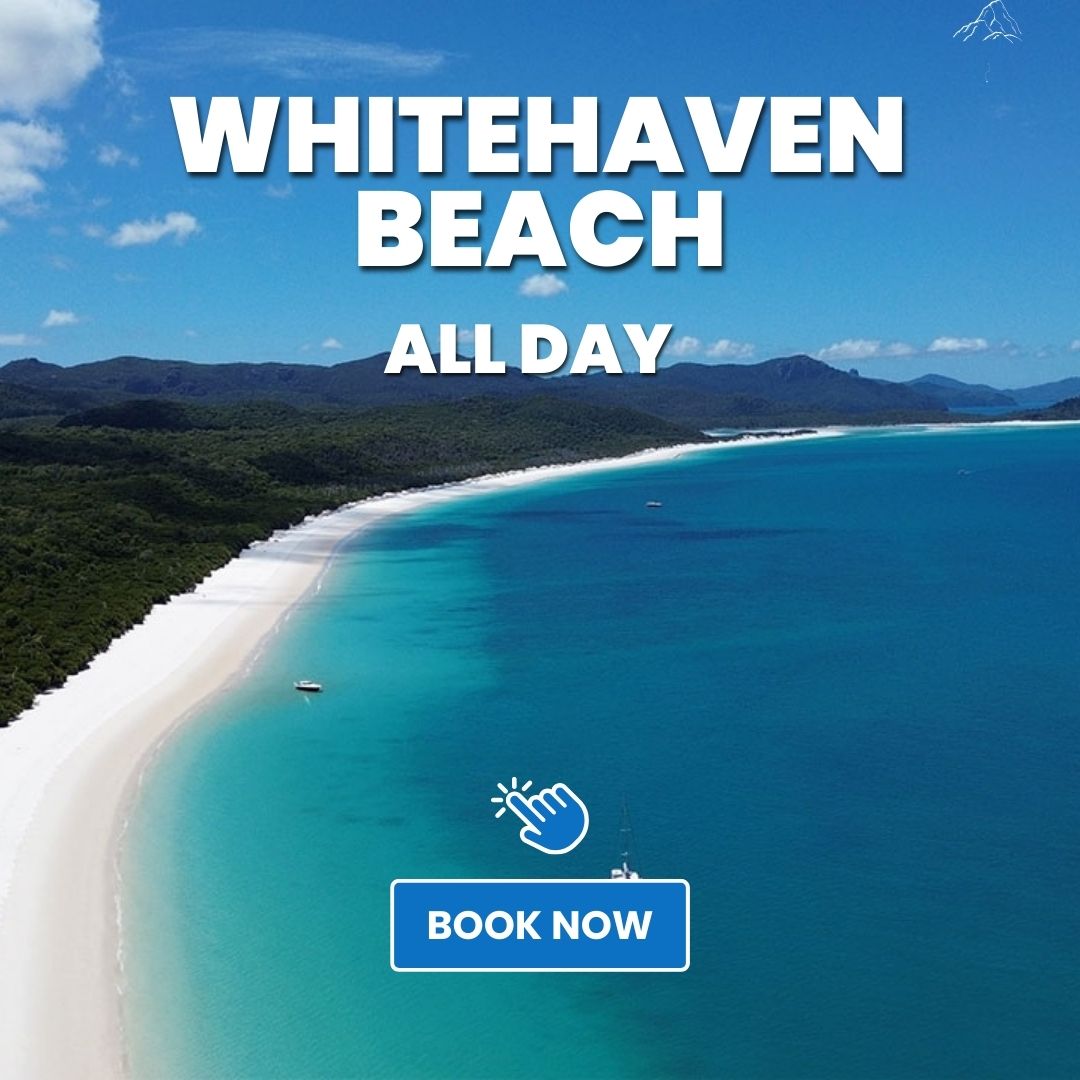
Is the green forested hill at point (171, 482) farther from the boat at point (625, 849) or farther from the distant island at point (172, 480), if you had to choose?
the boat at point (625, 849)

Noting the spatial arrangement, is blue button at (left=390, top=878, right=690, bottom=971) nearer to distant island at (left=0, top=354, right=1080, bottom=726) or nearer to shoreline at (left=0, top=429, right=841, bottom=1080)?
shoreline at (left=0, top=429, right=841, bottom=1080)

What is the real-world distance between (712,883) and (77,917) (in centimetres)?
1131

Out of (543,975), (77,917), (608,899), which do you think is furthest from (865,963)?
(77,917)

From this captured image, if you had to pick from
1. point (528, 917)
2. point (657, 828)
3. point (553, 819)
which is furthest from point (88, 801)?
point (528, 917)

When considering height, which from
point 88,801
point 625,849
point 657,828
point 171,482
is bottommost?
point 625,849

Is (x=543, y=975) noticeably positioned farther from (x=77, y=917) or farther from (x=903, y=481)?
(x=903, y=481)

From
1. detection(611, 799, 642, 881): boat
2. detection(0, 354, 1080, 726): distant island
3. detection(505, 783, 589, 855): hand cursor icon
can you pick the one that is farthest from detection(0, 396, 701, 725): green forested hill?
detection(611, 799, 642, 881): boat

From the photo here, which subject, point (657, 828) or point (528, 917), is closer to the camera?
point (528, 917)

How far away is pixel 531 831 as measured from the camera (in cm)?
2580

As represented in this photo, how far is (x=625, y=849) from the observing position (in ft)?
77.3

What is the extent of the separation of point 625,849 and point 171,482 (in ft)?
207

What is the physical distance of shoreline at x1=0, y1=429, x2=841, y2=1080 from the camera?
16.3 metres

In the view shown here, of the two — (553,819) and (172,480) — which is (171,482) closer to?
(172,480)

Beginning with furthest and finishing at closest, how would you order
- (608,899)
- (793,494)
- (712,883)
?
1. (793,494)
2. (712,883)
3. (608,899)
